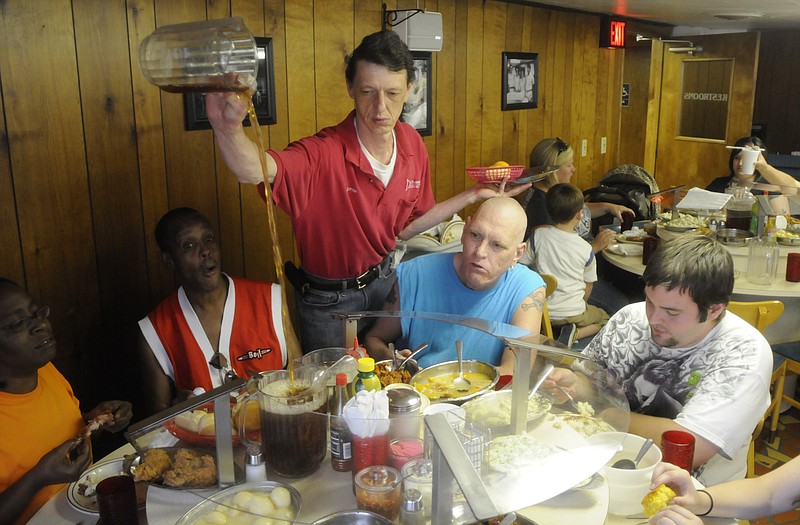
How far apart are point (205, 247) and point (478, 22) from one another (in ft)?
9.14

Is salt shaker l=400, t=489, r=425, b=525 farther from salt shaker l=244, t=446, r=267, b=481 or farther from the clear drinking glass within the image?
the clear drinking glass

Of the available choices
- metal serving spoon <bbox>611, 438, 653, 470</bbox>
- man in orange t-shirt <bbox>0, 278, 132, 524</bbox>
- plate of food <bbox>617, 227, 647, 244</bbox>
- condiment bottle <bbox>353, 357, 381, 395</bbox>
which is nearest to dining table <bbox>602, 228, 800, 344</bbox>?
plate of food <bbox>617, 227, 647, 244</bbox>

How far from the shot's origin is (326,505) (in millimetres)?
1422

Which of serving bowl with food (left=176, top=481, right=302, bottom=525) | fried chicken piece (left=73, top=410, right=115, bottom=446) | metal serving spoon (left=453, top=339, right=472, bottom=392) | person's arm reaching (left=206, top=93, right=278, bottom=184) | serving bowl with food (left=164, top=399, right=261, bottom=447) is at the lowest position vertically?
fried chicken piece (left=73, top=410, right=115, bottom=446)

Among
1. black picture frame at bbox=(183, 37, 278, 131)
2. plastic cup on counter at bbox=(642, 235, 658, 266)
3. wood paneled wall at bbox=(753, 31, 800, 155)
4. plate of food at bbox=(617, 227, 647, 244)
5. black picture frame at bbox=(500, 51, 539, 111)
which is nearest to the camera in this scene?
black picture frame at bbox=(183, 37, 278, 131)

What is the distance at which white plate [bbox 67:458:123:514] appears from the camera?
159 centimetres

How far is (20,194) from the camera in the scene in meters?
2.40

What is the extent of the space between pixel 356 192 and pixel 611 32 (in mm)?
4163

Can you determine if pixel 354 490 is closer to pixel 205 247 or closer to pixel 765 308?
pixel 205 247

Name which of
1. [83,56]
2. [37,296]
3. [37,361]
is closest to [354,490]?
[37,361]

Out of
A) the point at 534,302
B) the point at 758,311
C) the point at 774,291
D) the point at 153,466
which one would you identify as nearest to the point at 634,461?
the point at 534,302

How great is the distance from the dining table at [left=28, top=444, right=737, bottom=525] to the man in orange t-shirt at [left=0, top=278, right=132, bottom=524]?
157mm

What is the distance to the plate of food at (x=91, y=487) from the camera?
1585 millimetres

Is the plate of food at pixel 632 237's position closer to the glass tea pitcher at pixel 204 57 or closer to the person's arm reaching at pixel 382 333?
the person's arm reaching at pixel 382 333
